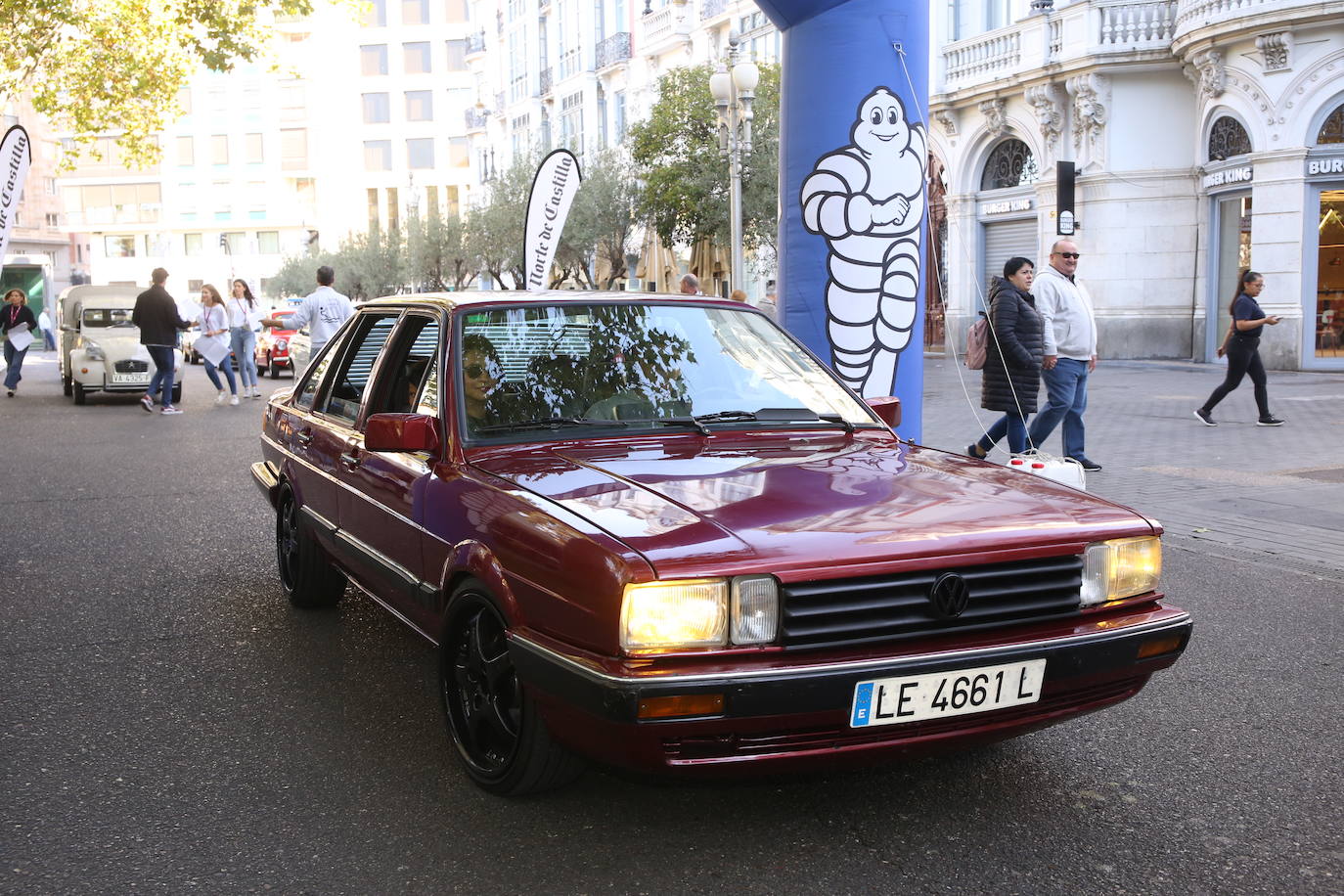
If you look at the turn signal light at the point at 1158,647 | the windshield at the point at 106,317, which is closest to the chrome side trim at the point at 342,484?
the turn signal light at the point at 1158,647

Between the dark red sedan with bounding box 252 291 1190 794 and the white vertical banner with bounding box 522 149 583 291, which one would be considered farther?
the white vertical banner with bounding box 522 149 583 291

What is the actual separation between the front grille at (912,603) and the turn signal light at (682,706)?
0.75ft

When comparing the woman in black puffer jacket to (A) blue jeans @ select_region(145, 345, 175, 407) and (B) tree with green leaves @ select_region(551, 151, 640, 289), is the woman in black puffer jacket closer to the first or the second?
(A) blue jeans @ select_region(145, 345, 175, 407)

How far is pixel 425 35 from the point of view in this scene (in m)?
90.1

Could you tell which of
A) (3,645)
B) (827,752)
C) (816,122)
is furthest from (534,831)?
(816,122)

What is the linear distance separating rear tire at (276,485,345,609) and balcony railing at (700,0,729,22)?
34.6 m

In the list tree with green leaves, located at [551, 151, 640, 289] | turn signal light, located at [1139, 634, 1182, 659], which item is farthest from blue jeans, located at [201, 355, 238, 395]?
turn signal light, located at [1139, 634, 1182, 659]

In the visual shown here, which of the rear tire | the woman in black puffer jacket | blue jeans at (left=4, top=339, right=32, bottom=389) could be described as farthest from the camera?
blue jeans at (left=4, top=339, right=32, bottom=389)

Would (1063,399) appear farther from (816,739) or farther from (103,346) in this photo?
(103,346)

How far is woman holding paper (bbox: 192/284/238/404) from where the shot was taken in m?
19.9

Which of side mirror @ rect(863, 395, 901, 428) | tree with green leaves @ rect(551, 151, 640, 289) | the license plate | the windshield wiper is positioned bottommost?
the license plate

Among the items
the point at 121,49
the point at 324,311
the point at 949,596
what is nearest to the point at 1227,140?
the point at 324,311

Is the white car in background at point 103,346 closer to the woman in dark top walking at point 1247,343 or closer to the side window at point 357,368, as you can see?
the woman in dark top walking at point 1247,343

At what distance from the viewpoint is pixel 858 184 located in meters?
8.76
